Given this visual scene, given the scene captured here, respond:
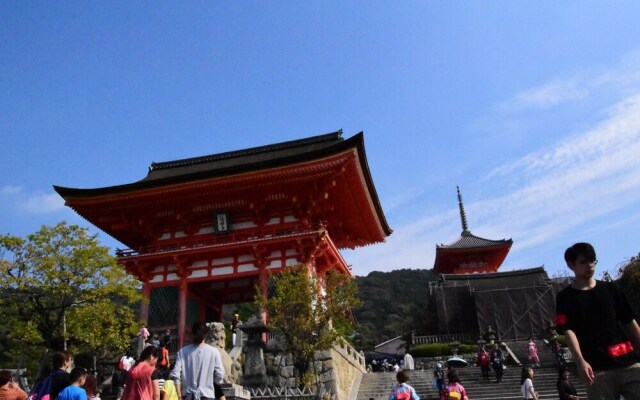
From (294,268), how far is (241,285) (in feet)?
20.5

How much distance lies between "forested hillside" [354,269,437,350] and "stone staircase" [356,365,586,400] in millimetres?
37317


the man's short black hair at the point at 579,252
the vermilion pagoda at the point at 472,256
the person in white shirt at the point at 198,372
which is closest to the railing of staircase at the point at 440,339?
the vermilion pagoda at the point at 472,256

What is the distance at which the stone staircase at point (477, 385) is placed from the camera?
16.9 metres

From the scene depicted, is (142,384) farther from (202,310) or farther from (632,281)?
(632,281)

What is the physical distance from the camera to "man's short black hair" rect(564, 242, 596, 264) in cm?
402

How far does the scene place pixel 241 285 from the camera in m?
24.7

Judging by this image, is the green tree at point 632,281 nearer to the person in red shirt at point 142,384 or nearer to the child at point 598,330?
the child at point 598,330

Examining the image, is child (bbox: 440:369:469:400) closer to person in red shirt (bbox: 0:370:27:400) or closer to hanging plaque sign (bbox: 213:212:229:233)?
person in red shirt (bbox: 0:370:27:400)

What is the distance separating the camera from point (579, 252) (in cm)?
406

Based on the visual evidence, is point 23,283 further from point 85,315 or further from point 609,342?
point 609,342

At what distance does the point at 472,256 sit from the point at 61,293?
3743cm

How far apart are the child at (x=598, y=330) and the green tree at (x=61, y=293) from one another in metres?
14.8

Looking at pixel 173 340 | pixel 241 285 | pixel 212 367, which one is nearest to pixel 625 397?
pixel 212 367

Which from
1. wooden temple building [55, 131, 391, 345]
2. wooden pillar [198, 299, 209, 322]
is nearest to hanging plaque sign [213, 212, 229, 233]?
wooden temple building [55, 131, 391, 345]
